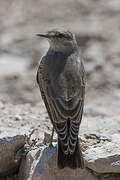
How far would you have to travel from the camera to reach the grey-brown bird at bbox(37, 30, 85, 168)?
22.1ft

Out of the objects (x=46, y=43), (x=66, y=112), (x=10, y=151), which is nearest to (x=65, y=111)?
(x=66, y=112)

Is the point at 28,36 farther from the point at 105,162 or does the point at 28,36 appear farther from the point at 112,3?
the point at 105,162

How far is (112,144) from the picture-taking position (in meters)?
7.40

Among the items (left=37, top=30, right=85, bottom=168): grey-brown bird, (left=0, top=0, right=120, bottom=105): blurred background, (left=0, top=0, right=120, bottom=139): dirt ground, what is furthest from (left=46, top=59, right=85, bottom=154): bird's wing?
(left=0, top=0, right=120, bottom=105): blurred background

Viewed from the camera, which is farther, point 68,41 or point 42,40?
point 42,40

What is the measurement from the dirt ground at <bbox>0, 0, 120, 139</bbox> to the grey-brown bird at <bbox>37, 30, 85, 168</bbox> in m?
1.37

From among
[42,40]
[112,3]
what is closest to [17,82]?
[42,40]

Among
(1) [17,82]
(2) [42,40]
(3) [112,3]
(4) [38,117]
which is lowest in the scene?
(4) [38,117]

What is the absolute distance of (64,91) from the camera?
23.2 feet

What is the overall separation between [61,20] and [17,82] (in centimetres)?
341

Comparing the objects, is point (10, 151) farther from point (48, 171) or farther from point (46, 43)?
point (46, 43)

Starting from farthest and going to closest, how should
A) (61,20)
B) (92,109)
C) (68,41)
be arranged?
(61,20) → (92,109) → (68,41)

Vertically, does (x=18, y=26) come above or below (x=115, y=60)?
above

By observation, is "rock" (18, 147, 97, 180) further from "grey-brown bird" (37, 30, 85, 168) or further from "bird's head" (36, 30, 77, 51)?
"bird's head" (36, 30, 77, 51)
